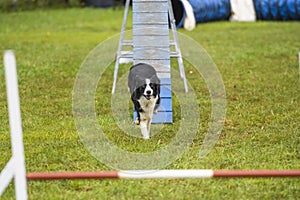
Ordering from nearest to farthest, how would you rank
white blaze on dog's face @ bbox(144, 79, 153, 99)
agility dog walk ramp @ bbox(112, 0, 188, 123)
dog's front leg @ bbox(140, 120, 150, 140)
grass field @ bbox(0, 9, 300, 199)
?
grass field @ bbox(0, 9, 300, 199)
white blaze on dog's face @ bbox(144, 79, 153, 99)
dog's front leg @ bbox(140, 120, 150, 140)
agility dog walk ramp @ bbox(112, 0, 188, 123)

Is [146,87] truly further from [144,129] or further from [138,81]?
[144,129]

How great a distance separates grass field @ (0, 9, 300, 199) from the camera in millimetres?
4480

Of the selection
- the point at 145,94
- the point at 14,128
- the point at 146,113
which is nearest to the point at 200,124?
the point at 146,113

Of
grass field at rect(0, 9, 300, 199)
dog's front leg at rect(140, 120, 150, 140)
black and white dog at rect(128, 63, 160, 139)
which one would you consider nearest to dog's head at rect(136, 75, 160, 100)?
black and white dog at rect(128, 63, 160, 139)

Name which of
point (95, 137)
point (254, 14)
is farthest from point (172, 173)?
point (254, 14)

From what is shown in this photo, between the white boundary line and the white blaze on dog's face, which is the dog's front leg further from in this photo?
the white boundary line

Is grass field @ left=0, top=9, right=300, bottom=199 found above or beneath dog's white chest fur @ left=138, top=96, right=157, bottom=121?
beneath

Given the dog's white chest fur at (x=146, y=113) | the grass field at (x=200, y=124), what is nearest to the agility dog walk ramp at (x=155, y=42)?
the grass field at (x=200, y=124)

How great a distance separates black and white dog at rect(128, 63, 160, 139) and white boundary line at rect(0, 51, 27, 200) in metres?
2.23

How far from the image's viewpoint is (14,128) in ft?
11.2

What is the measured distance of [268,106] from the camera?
24.0 feet

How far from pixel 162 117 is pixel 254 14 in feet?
42.8

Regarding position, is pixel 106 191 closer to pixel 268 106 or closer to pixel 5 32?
pixel 268 106

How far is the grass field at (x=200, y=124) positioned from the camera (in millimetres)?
4480
